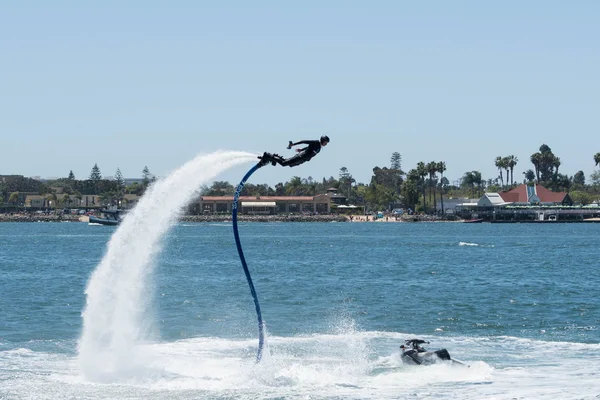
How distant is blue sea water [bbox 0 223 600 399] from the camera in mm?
26500

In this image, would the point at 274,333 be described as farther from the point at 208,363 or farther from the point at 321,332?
the point at 208,363

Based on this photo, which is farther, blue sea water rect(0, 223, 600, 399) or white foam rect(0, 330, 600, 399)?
blue sea water rect(0, 223, 600, 399)

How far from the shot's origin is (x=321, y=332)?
37.0 metres

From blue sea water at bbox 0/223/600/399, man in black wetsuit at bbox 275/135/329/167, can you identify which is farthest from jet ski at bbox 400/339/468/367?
man in black wetsuit at bbox 275/135/329/167

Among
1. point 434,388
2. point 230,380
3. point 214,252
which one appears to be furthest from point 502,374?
point 214,252

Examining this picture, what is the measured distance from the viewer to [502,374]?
28.0 metres

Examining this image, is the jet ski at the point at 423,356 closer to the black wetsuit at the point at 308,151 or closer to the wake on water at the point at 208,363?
the wake on water at the point at 208,363

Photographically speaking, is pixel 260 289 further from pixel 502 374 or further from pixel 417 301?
pixel 502 374

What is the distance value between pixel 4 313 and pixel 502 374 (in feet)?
80.3

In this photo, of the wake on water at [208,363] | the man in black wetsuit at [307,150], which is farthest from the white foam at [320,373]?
the man in black wetsuit at [307,150]

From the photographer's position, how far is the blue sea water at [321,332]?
26.5 metres

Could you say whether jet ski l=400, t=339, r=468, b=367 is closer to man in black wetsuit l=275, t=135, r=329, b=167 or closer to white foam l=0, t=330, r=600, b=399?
white foam l=0, t=330, r=600, b=399

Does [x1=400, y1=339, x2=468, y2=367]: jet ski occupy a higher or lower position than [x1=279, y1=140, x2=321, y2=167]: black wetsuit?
lower

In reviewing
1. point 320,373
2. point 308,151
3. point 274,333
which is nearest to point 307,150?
point 308,151
